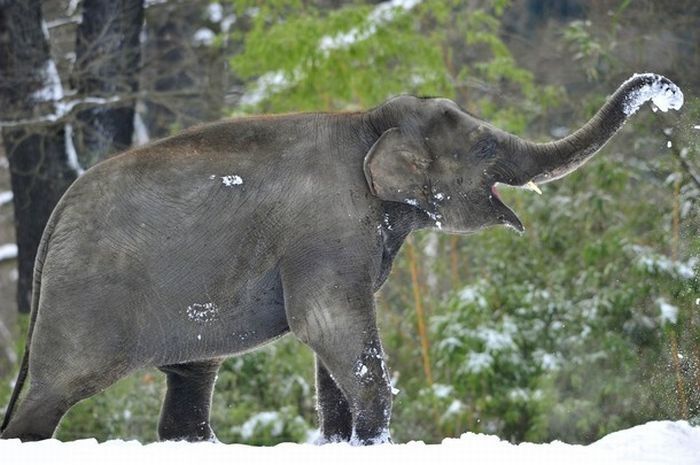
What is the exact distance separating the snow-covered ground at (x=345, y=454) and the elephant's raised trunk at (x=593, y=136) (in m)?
1.57

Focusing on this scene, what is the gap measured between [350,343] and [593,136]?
1.60m

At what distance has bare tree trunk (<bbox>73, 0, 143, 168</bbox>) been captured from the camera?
12266mm

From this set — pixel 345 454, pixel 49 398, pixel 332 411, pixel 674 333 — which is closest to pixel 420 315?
pixel 674 333

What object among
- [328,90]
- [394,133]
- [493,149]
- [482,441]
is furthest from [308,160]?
[328,90]

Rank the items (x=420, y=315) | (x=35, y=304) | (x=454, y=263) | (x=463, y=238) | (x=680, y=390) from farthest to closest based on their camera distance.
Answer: (x=463, y=238) < (x=454, y=263) < (x=420, y=315) < (x=680, y=390) < (x=35, y=304)

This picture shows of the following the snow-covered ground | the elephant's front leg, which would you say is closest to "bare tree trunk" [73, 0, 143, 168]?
the elephant's front leg

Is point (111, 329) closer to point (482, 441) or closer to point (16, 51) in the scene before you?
point (482, 441)

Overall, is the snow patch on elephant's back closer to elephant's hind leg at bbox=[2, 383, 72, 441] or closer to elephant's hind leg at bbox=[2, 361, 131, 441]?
elephant's hind leg at bbox=[2, 361, 131, 441]

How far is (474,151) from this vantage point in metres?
7.17

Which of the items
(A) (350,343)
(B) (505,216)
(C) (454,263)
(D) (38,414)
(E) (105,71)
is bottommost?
(C) (454,263)

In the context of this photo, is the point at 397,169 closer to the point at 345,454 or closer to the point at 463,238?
the point at 345,454

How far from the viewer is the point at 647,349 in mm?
11258

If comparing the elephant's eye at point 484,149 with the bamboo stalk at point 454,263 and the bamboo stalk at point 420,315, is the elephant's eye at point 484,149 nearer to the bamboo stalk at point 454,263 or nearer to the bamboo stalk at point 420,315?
the bamboo stalk at point 420,315

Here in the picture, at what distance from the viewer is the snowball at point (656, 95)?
7.04 m
